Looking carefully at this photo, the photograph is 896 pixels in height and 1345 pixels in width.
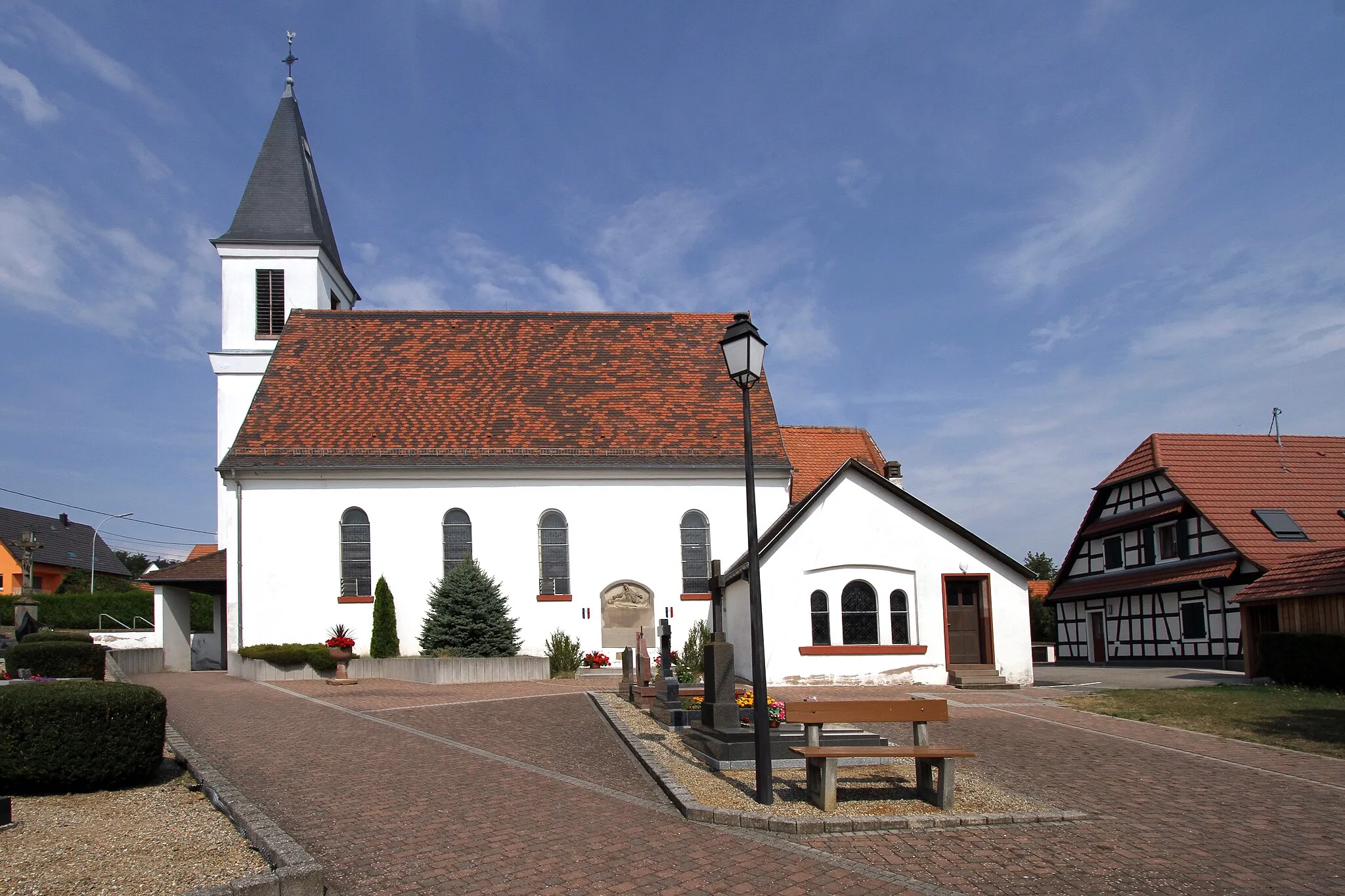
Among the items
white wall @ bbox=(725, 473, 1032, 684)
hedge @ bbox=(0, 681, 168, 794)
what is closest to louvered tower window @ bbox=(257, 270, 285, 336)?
white wall @ bbox=(725, 473, 1032, 684)

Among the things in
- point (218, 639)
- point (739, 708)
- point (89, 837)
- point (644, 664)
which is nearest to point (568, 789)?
point (739, 708)

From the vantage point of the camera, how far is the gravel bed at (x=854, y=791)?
9.42 metres

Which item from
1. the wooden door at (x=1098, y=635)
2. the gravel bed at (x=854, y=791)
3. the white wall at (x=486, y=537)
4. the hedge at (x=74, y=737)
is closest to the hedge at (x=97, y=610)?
the white wall at (x=486, y=537)

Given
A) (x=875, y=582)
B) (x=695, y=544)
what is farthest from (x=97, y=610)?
(x=875, y=582)

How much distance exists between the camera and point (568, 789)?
1061 centimetres

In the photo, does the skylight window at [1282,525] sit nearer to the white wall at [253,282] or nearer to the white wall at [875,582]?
the white wall at [875,582]

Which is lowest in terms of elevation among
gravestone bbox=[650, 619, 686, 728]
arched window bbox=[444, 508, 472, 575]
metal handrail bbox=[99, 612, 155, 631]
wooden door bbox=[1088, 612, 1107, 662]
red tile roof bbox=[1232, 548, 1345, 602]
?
wooden door bbox=[1088, 612, 1107, 662]

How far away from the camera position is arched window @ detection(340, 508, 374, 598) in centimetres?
2809

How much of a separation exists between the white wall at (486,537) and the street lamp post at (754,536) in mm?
18280

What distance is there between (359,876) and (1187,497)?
3340cm

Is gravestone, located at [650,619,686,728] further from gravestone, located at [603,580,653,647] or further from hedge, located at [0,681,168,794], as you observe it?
gravestone, located at [603,580,653,647]

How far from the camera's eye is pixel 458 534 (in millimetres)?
28625

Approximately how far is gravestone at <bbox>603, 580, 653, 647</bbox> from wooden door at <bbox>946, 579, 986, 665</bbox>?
838cm

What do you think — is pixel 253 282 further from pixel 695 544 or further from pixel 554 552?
pixel 695 544
